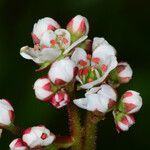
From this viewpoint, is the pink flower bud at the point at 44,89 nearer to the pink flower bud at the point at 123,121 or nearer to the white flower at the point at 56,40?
the white flower at the point at 56,40

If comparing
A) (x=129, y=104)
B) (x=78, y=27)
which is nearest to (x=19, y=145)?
(x=129, y=104)

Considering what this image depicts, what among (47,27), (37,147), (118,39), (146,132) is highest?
(47,27)

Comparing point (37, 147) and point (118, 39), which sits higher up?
point (37, 147)

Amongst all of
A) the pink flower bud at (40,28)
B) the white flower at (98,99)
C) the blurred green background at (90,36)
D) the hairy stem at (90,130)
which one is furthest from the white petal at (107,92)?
the blurred green background at (90,36)

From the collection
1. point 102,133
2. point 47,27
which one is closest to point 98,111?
point 47,27

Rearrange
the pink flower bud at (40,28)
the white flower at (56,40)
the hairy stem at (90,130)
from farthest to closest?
1. the pink flower bud at (40,28)
2. the white flower at (56,40)
3. the hairy stem at (90,130)

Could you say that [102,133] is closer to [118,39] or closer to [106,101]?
[118,39]

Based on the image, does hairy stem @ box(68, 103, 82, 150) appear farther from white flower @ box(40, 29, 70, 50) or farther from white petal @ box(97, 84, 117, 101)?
white flower @ box(40, 29, 70, 50)
